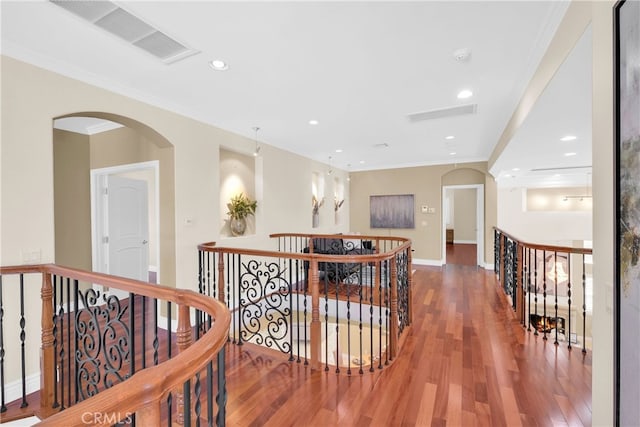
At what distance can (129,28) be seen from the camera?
211 cm

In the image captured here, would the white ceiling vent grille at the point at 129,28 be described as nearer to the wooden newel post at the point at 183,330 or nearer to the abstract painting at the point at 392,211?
the wooden newel post at the point at 183,330

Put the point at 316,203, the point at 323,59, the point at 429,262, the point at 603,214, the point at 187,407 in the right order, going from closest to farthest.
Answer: the point at 187,407 → the point at 603,214 → the point at 323,59 → the point at 316,203 → the point at 429,262

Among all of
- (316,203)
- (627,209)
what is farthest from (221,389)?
(316,203)

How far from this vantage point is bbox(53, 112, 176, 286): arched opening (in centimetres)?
360

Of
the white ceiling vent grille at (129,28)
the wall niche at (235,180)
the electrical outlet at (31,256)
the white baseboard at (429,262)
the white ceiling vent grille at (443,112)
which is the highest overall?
the white ceiling vent grille at (129,28)

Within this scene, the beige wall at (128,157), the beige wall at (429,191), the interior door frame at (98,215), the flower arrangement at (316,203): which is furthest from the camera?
the flower arrangement at (316,203)

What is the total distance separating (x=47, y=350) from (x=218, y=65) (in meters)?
2.77

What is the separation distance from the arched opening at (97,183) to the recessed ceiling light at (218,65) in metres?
1.34

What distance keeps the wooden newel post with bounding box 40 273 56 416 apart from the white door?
8.33 feet

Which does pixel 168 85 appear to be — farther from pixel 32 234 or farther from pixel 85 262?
pixel 85 262

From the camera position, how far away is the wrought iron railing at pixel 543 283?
298 centimetres

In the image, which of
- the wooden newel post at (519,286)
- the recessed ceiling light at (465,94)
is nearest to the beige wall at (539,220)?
the wooden newel post at (519,286)

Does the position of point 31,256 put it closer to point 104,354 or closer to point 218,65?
point 104,354

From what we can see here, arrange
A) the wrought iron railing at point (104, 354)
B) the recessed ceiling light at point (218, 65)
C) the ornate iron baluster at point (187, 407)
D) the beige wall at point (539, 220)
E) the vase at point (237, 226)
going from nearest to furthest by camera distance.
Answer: the wrought iron railing at point (104, 354), the ornate iron baluster at point (187, 407), the recessed ceiling light at point (218, 65), the vase at point (237, 226), the beige wall at point (539, 220)
